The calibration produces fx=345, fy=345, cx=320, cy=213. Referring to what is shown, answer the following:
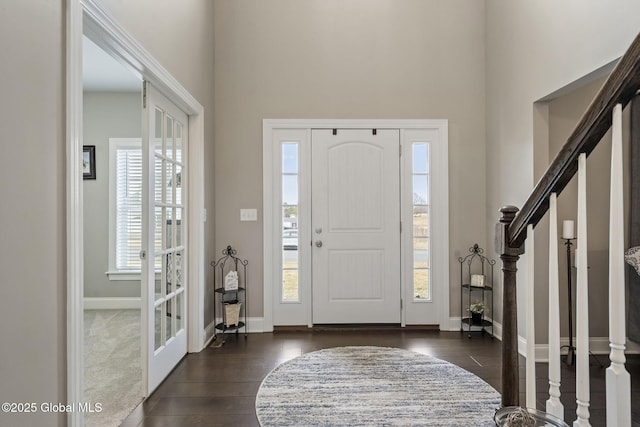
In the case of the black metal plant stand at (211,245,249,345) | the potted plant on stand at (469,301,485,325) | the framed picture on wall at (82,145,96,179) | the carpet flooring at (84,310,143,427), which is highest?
the framed picture on wall at (82,145,96,179)

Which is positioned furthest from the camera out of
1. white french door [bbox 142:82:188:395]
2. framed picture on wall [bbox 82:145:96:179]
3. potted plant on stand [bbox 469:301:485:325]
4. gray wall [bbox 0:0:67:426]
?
framed picture on wall [bbox 82:145:96:179]

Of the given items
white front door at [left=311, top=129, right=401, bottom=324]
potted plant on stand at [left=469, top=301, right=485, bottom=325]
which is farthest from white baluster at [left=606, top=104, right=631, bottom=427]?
white front door at [left=311, top=129, right=401, bottom=324]

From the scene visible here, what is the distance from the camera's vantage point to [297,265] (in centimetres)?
347

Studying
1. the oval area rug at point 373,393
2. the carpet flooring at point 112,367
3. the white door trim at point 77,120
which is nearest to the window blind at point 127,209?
the carpet flooring at point 112,367

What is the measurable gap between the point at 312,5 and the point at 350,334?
3247 millimetres

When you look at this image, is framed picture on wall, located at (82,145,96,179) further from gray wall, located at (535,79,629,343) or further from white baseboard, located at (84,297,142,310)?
gray wall, located at (535,79,629,343)

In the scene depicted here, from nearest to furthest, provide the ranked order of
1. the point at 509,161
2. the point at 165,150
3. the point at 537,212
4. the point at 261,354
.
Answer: the point at 537,212 < the point at 165,150 < the point at 261,354 < the point at 509,161

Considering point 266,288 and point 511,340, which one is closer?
point 511,340

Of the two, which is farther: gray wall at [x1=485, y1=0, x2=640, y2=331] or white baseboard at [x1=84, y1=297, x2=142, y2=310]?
white baseboard at [x1=84, y1=297, x2=142, y2=310]

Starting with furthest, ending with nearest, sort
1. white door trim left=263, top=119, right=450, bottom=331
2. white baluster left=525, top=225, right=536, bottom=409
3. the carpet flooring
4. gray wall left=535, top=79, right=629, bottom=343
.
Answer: white door trim left=263, top=119, right=450, bottom=331 < gray wall left=535, top=79, right=629, bottom=343 < the carpet flooring < white baluster left=525, top=225, right=536, bottom=409

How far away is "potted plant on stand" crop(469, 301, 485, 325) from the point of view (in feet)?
10.6

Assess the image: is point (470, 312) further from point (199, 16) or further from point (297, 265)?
point (199, 16)

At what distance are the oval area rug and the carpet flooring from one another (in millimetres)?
827

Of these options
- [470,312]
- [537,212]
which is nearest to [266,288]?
[470,312]
